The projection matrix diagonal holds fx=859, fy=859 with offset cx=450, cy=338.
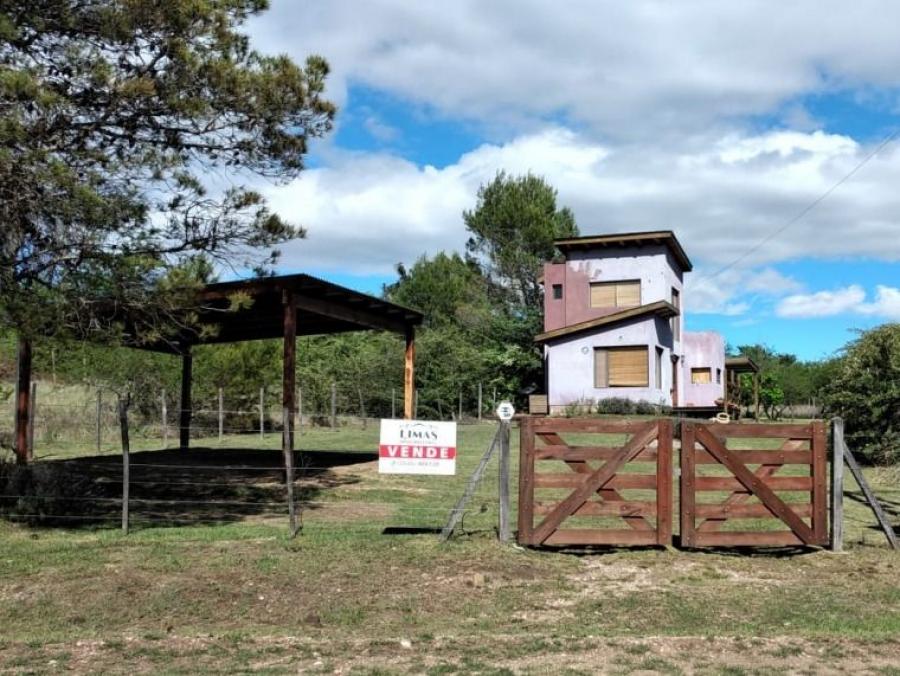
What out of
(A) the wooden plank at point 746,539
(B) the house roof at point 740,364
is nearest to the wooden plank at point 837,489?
(A) the wooden plank at point 746,539

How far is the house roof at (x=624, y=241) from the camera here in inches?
1321

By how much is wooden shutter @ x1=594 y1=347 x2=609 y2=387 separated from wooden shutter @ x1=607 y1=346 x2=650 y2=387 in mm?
135

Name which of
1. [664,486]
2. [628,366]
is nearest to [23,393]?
[664,486]

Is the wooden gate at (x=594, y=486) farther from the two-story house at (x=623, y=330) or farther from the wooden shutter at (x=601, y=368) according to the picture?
the wooden shutter at (x=601, y=368)

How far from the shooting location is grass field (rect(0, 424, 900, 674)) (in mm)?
5648

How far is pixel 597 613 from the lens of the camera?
6848 mm

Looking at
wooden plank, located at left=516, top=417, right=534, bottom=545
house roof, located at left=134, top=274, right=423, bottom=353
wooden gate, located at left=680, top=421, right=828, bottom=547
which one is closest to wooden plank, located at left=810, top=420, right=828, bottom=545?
wooden gate, located at left=680, top=421, right=828, bottom=547

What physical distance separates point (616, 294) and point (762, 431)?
26.1 meters

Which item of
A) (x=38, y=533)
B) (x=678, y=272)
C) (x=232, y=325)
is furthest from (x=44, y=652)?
(x=678, y=272)

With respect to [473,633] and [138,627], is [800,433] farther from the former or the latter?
[138,627]

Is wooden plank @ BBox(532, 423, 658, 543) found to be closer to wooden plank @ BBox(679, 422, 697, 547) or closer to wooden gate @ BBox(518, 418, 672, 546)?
wooden gate @ BBox(518, 418, 672, 546)

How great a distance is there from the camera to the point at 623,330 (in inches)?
1256

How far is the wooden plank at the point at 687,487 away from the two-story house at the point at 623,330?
22384 millimetres

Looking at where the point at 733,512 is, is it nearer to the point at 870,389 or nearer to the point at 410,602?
the point at 410,602
